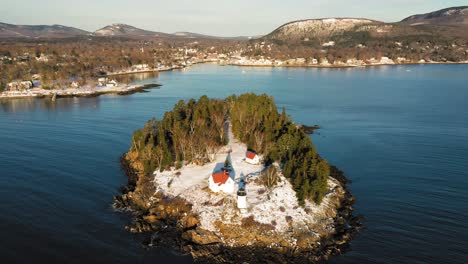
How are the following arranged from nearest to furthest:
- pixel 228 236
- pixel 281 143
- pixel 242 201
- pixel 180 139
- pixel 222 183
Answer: pixel 228 236 → pixel 242 201 → pixel 222 183 → pixel 281 143 → pixel 180 139

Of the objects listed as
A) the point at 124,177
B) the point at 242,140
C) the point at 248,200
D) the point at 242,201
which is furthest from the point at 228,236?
the point at 242,140

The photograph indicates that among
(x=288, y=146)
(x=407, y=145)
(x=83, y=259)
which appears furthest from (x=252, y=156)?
(x=407, y=145)

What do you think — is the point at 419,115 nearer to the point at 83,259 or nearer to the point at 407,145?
the point at 407,145

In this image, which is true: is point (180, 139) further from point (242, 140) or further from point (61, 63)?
point (61, 63)

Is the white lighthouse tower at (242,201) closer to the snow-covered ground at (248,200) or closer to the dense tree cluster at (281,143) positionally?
the snow-covered ground at (248,200)

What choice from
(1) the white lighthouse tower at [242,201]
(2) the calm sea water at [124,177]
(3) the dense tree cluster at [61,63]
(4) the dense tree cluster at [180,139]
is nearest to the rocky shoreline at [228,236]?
(2) the calm sea water at [124,177]

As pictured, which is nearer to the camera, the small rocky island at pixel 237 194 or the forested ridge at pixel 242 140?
the small rocky island at pixel 237 194
